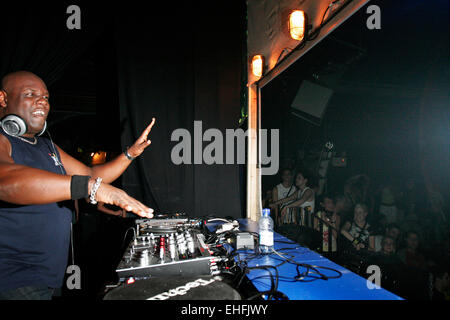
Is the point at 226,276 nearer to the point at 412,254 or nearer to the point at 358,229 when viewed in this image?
the point at 412,254

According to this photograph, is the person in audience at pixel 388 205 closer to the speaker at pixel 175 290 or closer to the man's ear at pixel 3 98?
the speaker at pixel 175 290

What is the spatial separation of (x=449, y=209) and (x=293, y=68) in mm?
1391

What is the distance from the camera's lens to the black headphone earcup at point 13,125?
1037 millimetres

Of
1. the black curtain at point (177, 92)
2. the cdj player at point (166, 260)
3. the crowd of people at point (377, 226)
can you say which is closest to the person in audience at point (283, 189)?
the crowd of people at point (377, 226)

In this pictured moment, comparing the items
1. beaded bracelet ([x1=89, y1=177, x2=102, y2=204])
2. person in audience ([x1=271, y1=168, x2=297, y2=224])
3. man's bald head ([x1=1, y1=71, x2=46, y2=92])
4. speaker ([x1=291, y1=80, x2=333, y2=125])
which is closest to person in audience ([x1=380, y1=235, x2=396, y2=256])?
person in audience ([x1=271, y1=168, x2=297, y2=224])

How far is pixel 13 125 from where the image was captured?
1.05 m

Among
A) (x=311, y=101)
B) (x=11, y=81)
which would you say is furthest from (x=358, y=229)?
(x=11, y=81)

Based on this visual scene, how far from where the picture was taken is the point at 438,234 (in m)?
1.21

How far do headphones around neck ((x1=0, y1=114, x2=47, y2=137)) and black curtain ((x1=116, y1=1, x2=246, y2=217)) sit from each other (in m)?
1.30

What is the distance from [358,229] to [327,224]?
260mm

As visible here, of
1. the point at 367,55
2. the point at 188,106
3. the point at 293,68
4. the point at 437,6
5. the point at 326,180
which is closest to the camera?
the point at 437,6

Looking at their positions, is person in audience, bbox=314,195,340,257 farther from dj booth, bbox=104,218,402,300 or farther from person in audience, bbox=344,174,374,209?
dj booth, bbox=104,218,402,300
